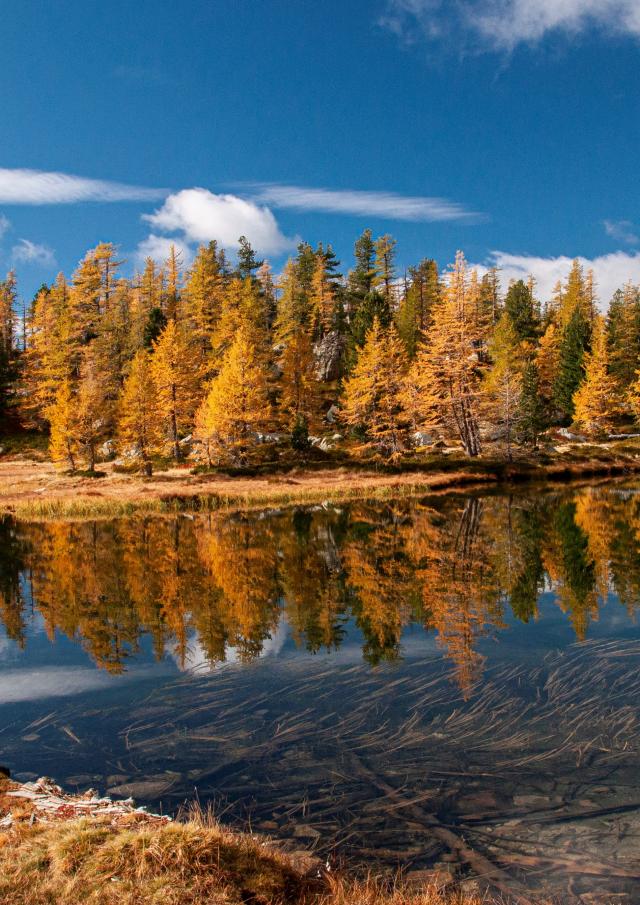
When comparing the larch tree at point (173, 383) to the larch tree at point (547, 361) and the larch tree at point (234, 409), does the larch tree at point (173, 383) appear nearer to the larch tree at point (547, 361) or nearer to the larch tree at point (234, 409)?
the larch tree at point (234, 409)

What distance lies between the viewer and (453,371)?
166 ft

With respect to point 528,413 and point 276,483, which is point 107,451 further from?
point 528,413

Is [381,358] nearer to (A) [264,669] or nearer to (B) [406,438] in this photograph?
(B) [406,438]

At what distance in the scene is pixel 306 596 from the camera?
15672 mm

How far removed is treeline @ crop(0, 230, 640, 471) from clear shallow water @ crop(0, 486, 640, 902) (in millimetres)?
32630

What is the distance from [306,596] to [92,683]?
6.39 metres

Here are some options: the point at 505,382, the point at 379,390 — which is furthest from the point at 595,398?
the point at 379,390

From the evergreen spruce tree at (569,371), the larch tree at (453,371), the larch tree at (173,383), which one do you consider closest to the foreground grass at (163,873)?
the larch tree at (453,371)

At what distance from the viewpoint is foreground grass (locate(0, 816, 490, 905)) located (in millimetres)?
4348

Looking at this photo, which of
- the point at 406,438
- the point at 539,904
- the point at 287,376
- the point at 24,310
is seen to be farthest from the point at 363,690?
the point at 24,310

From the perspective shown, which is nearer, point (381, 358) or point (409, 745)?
point (409, 745)

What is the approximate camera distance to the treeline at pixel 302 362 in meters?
51.2

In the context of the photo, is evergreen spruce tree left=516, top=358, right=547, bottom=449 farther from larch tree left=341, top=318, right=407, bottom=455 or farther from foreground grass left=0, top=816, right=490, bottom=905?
foreground grass left=0, top=816, right=490, bottom=905

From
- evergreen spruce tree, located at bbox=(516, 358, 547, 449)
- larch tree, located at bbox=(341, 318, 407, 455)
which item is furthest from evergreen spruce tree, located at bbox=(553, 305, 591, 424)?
larch tree, located at bbox=(341, 318, 407, 455)
